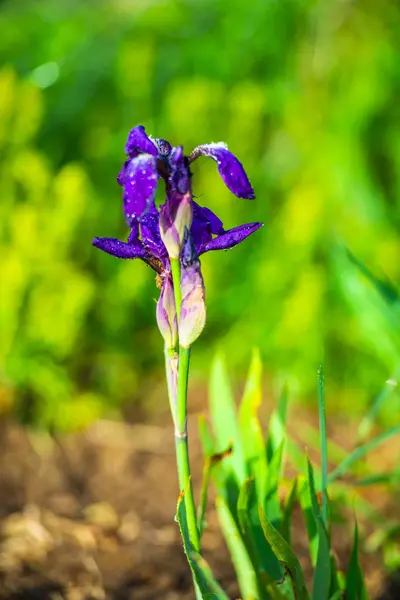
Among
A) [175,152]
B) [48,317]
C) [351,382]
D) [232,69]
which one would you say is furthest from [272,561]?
[232,69]

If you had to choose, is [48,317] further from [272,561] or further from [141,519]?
[272,561]

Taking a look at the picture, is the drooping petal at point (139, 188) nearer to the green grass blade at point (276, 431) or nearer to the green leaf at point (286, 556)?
the green leaf at point (286, 556)

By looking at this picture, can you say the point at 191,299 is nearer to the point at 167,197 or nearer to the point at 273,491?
the point at 167,197

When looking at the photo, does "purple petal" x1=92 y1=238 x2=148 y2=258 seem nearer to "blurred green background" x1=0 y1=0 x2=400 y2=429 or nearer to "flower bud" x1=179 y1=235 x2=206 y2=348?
"flower bud" x1=179 y1=235 x2=206 y2=348

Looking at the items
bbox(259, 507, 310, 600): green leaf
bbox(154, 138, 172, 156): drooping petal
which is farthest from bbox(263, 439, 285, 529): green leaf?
bbox(154, 138, 172, 156): drooping petal

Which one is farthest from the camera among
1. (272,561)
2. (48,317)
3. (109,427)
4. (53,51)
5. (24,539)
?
(53,51)

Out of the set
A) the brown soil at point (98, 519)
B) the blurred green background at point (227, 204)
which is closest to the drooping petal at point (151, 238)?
the brown soil at point (98, 519)
